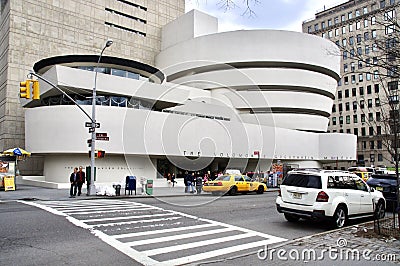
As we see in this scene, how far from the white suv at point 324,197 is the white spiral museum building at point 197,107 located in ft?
75.1

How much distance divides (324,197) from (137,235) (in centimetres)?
560

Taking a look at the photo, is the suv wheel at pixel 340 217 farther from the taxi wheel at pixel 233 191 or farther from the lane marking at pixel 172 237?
the taxi wheel at pixel 233 191

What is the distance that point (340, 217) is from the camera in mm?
10812

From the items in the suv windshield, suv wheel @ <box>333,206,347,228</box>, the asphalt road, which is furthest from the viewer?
the suv windshield

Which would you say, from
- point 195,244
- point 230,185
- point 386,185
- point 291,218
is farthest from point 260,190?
point 195,244

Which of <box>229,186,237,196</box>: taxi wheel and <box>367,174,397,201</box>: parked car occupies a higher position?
<box>367,174,397,201</box>: parked car

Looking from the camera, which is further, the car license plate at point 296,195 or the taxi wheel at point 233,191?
the taxi wheel at point 233,191

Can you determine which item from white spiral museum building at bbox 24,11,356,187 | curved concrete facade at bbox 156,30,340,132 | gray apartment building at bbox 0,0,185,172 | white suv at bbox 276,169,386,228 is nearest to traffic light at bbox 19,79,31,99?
white suv at bbox 276,169,386,228

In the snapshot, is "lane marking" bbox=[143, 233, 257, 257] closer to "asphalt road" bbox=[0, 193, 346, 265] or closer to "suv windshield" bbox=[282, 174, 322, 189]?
"asphalt road" bbox=[0, 193, 346, 265]

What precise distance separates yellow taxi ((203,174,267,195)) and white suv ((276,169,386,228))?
11.5 metres

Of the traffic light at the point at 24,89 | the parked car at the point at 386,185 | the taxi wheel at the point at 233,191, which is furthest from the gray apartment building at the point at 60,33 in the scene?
the parked car at the point at 386,185

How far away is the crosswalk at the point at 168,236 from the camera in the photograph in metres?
7.45

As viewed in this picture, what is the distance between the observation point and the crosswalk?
7445 mm

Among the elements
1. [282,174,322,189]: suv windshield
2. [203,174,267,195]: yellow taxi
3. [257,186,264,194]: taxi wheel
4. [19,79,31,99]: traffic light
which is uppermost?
[19,79,31,99]: traffic light
